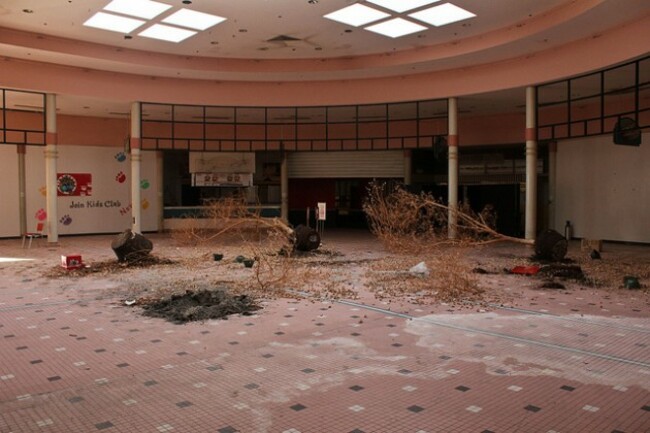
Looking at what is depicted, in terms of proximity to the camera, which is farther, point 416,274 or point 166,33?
point 166,33

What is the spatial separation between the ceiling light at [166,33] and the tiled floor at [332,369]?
8.71 meters

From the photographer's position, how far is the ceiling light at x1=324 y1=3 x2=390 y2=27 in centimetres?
1302

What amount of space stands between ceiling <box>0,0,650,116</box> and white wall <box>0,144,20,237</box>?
288 cm

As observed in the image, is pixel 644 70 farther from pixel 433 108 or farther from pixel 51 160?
pixel 51 160

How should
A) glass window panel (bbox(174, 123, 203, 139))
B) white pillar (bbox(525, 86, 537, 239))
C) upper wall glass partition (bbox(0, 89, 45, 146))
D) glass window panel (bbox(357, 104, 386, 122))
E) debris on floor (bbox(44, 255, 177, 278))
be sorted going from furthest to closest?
glass window panel (bbox(174, 123, 203, 139))
glass window panel (bbox(357, 104, 386, 122))
upper wall glass partition (bbox(0, 89, 45, 146))
white pillar (bbox(525, 86, 537, 239))
debris on floor (bbox(44, 255, 177, 278))

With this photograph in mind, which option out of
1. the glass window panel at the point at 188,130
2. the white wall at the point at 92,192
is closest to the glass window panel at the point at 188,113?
the glass window panel at the point at 188,130

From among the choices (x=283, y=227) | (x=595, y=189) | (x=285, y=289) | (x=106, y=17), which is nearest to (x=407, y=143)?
(x=595, y=189)

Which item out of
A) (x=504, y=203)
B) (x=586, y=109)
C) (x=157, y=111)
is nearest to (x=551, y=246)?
(x=586, y=109)

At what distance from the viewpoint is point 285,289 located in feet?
30.2

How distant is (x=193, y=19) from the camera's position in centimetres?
1377

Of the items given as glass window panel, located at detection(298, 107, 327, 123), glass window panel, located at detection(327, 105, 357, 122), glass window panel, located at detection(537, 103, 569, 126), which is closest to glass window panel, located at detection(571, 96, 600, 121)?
glass window panel, located at detection(537, 103, 569, 126)

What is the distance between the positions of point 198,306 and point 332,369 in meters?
2.97

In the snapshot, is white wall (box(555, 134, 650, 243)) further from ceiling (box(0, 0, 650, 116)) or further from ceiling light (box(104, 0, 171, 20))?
ceiling light (box(104, 0, 171, 20))

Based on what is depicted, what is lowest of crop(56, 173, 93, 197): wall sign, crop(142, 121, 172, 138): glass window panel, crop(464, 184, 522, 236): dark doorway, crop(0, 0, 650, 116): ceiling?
crop(464, 184, 522, 236): dark doorway
